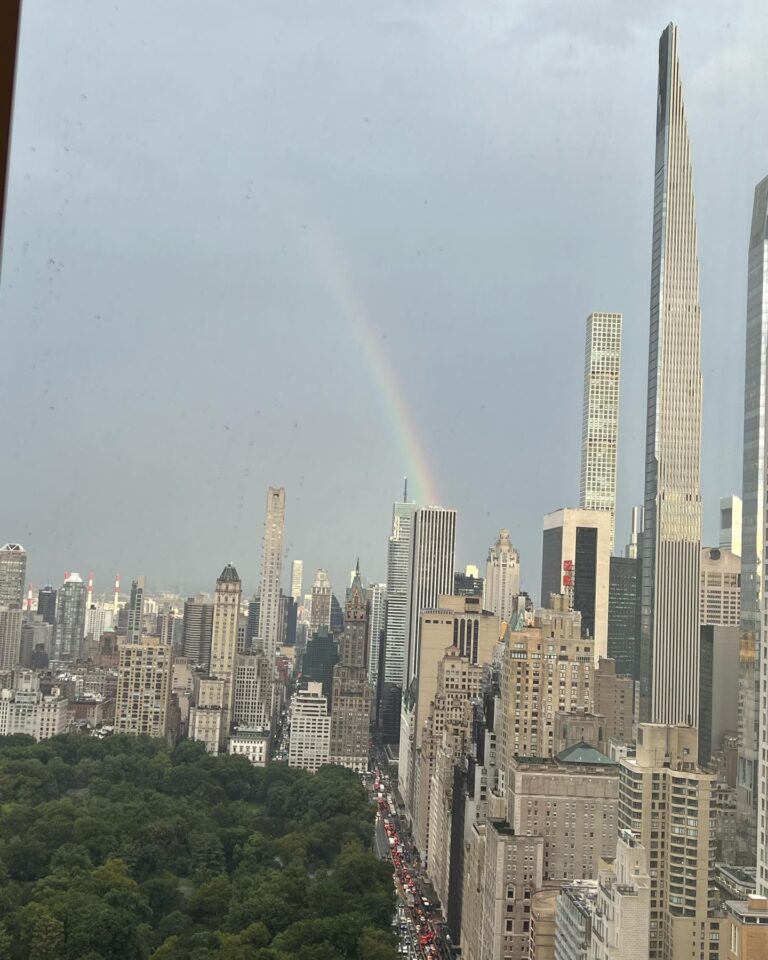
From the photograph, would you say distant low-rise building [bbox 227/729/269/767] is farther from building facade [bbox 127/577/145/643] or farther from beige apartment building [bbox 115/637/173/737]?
building facade [bbox 127/577/145/643]

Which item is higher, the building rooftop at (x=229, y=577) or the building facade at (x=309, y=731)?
the building rooftop at (x=229, y=577)

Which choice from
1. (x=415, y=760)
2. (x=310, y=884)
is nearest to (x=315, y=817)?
(x=310, y=884)

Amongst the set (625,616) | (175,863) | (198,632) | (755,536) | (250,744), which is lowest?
(250,744)

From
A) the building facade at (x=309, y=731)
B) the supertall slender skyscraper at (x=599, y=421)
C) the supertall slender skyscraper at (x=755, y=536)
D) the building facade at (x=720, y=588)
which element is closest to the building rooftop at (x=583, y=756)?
the building facade at (x=720, y=588)

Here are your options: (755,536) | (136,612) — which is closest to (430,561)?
(136,612)

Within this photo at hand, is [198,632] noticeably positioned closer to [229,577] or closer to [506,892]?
[229,577]

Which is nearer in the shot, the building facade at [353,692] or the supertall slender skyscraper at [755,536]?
the supertall slender skyscraper at [755,536]

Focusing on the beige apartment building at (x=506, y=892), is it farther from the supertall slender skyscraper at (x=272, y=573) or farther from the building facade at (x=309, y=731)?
the building facade at (x=309, y=731)

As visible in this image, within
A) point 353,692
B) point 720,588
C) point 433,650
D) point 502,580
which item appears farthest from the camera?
point 353,692

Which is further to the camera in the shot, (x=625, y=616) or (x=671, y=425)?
(x=671, y=425)
